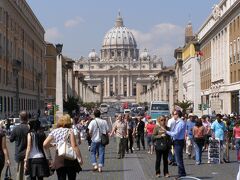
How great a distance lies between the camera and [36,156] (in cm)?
1097

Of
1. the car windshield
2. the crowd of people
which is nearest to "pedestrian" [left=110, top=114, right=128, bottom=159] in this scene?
the crowd of people

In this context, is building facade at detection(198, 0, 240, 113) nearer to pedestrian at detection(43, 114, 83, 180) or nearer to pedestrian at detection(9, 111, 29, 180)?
pedestrian at detection(9, 111, 29, 180)

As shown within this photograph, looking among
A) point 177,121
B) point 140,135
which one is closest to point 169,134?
point 177,121

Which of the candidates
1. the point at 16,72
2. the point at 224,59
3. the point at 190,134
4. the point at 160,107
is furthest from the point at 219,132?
the point at 160,107

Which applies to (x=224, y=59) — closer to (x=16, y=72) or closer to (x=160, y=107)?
(x=160, y=107)

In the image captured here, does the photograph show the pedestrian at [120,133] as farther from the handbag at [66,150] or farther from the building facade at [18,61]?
the building facade at [18,61]

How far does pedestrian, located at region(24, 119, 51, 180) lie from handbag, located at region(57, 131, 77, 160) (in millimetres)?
744

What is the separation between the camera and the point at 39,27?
301 feet

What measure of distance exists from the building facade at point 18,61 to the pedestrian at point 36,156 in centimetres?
4115

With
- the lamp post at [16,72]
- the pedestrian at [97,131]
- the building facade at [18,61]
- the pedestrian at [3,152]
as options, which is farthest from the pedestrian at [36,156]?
the lamp post at [16,72]

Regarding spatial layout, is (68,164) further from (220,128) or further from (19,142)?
(220,128)

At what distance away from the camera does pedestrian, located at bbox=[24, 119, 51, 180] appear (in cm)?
1089

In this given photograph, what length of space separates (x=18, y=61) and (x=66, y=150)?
51.6 meters

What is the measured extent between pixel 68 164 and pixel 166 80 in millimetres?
92700
